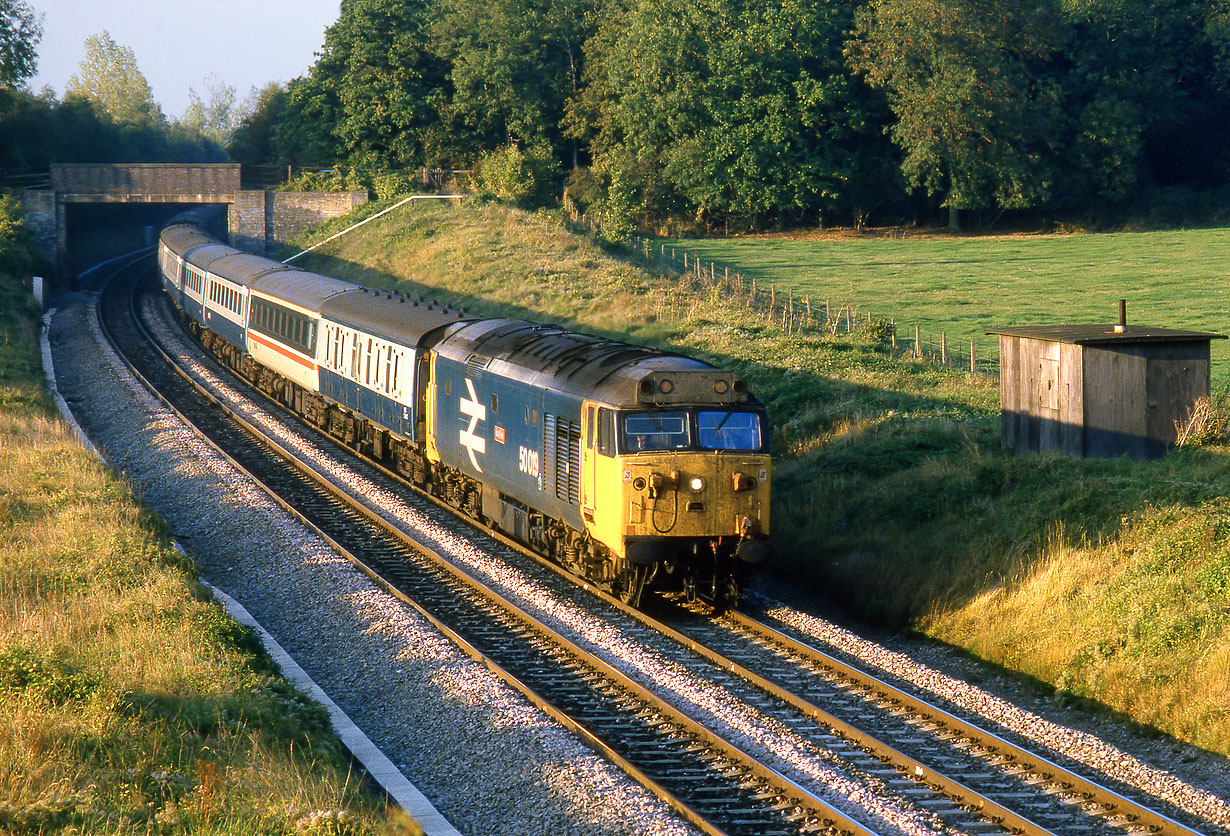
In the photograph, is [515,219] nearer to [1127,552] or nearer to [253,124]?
[253,124]

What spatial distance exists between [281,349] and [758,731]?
76.1 feet

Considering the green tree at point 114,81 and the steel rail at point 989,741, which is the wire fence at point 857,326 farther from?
the green tree at point 114,81

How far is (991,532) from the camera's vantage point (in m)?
16.4

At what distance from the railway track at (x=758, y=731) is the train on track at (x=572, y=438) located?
99 centimetres

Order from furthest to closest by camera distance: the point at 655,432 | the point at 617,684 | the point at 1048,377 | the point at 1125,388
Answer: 1. the point at 1048,377
2. the point at 1125,388
3. the point at 655,432
4. the point at 617,684

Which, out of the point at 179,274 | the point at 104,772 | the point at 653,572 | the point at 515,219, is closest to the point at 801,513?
the point at 653,572

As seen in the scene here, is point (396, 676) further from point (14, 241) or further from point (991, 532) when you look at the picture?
point (14, 241)

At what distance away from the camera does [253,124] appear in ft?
286

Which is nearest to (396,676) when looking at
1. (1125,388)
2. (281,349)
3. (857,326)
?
(1125,388)

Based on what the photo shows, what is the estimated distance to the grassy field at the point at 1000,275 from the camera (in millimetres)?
36188

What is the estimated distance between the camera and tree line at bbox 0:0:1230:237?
61.0 meters

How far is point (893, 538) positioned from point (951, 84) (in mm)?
47694

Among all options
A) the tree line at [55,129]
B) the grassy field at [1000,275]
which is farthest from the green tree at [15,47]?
the grassy field at [1000,275]

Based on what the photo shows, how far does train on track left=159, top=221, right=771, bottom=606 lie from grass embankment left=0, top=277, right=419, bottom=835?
Result: 16.1 feet
